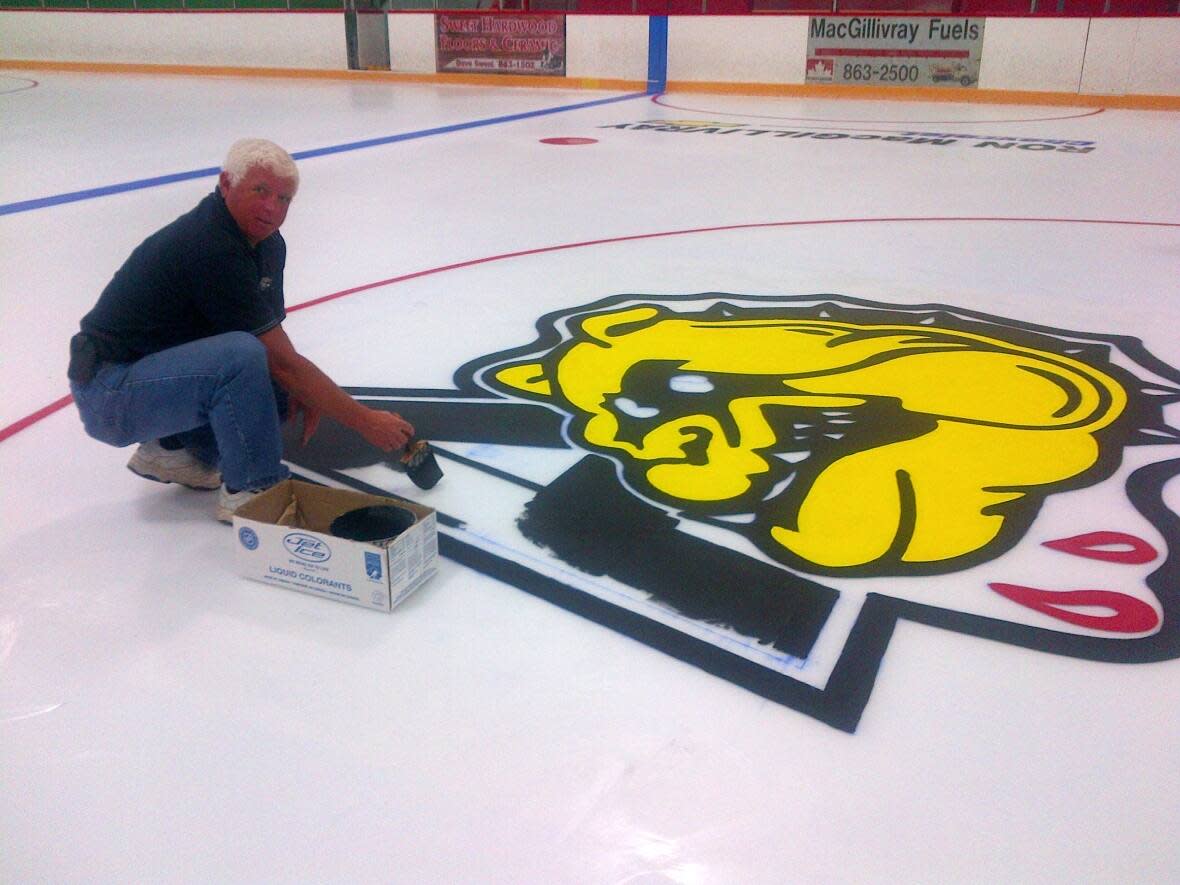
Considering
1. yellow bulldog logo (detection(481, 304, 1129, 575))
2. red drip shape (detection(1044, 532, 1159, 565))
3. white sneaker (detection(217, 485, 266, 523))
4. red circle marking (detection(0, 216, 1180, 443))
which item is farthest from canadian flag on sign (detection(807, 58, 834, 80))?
white sneaker (detection(217, 485, 266, 523))

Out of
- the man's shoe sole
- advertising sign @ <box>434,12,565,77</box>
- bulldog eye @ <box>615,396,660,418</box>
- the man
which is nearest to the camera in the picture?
the man

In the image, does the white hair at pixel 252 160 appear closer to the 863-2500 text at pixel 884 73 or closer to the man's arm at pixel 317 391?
the man's arm at pixel 317 391

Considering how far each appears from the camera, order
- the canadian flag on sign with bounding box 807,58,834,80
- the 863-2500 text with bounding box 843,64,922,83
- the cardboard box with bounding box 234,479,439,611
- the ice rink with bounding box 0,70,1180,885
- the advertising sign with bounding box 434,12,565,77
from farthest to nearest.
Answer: the advertising sign with bounding box 434,12,565,77, the canadian flag on sign with bounding box 807,58,834,80, the 863-2500 text with bounding box 843,64,922,83, the cardboard box with bounding box 234,479,439,611, the ice rink with bounding box 0,70,1180,885

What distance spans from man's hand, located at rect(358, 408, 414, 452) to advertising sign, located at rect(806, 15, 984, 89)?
11.8m

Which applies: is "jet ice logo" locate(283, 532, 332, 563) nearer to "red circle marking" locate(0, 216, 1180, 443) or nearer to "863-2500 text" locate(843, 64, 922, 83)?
"red circle marking" locate(0, 216, 1180, 443)

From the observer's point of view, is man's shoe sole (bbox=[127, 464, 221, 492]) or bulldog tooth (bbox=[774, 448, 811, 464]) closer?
man's shoe sole (bbox=[127, 464, 221, 492])

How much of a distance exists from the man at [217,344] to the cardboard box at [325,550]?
0.13 metres

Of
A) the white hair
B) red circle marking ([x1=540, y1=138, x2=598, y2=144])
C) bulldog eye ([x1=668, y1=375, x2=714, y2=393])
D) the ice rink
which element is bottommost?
the ice rink

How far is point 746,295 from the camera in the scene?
4.02 metres

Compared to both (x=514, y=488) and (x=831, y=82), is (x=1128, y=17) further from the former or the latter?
(x=514, y=488)

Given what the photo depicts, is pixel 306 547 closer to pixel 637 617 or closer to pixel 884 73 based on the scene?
pixel 637 617

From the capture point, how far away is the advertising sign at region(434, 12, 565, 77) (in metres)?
14.0

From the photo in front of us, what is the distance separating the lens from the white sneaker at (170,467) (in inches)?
90.4

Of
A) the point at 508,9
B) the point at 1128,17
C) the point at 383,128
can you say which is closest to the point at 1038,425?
the point at 383,128
